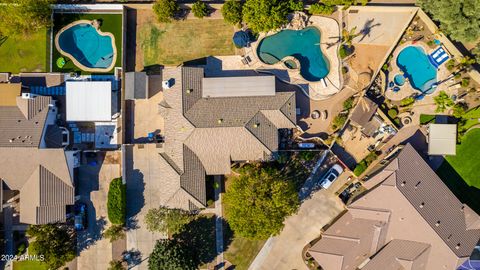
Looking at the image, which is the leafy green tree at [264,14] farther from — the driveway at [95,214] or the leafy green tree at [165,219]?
the driveway at [95,214]

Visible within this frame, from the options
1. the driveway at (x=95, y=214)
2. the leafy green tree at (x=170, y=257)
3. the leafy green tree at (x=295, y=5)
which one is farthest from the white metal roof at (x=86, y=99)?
the leafy green tree at (x=295, y=5)

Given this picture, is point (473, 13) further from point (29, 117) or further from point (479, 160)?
point (29, 117)

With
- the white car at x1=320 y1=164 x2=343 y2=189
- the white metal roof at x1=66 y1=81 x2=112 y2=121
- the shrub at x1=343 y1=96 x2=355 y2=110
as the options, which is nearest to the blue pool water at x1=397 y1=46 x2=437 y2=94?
the shrub at x1=343 y1=96 x2=355 y2=110

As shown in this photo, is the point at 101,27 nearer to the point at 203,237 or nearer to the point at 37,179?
the point at 37,179

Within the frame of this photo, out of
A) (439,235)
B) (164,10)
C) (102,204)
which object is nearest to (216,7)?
(164,10)

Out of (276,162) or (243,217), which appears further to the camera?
(276,162)

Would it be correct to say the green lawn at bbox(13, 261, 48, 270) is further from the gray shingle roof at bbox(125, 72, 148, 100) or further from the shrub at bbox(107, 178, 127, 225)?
the gray shingle roof at bbox(125, 72, 148, 100)
